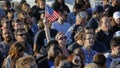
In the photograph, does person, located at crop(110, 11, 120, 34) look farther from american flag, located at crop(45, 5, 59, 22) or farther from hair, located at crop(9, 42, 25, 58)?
hair, located at crop(9, 42, 25, 58)

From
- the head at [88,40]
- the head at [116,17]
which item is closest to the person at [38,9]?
the head at [116,17]

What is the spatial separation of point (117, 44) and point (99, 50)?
95cm

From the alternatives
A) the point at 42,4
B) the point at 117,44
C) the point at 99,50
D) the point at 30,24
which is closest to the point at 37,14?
the point at 42,4

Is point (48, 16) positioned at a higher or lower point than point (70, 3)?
higher

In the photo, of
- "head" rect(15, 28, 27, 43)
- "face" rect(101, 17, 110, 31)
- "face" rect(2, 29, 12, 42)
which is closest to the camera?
"head" rect(15, 28, 27, 43)

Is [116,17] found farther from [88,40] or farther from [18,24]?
[88,40]

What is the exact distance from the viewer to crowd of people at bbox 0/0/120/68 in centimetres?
812

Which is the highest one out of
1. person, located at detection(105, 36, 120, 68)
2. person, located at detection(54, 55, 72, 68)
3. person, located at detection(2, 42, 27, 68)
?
person, located at detection(54, 55, 72, 68)

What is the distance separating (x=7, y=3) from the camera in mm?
14391

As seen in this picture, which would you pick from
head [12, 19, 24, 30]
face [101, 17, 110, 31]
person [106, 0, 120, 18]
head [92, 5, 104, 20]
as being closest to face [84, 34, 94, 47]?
face [101, 17, 110, 31]

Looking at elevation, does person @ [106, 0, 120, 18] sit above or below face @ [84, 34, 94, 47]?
below

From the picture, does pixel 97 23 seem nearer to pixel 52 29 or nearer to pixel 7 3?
pixel 52 29

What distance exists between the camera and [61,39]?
9.62 metres

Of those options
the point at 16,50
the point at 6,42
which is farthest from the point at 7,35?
the point at 16,50
